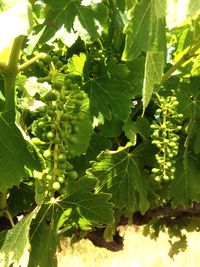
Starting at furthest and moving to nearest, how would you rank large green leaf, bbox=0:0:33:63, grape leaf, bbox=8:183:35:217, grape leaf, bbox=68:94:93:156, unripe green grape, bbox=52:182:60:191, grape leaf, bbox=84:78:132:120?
grape leaf, bbox=8:183:35:217, grape leaf, bbox=84:78:132:120, grape leaf, bbox=68:94:93:156, unripe green grape, bbox=52:182:60:191, large green leaf, bbox=0:0:33:63

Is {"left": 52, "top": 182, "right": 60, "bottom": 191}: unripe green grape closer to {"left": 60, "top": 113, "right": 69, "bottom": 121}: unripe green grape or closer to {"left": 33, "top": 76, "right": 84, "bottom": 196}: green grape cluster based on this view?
{"left": 33, "top": 76, "right": 84, "bottom": 196}: green grape cluster

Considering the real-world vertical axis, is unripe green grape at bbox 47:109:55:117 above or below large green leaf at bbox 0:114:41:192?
above

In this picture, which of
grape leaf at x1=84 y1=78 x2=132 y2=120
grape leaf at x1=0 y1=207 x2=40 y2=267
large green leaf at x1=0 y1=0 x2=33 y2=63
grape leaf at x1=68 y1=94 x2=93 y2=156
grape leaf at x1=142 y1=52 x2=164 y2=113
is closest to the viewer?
large green leaf at x1=0 y1=0 x2=33 y2=63

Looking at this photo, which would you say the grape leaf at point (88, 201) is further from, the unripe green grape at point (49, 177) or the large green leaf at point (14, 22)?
the large green leaf at point (14, 22)

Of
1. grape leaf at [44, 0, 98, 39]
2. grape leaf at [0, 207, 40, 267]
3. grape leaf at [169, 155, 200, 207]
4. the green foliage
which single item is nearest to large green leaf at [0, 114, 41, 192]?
the green foliage

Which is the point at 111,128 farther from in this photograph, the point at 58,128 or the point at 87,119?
the point at 58,128

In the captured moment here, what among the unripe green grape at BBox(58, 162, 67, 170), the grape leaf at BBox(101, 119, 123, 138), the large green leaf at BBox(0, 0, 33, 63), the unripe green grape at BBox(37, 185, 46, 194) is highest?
the large green leaf at BBox(0, 0, 33, 63)

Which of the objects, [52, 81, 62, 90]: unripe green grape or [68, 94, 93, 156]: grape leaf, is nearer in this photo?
[52, 81, 62, 90]: unripe green grape
